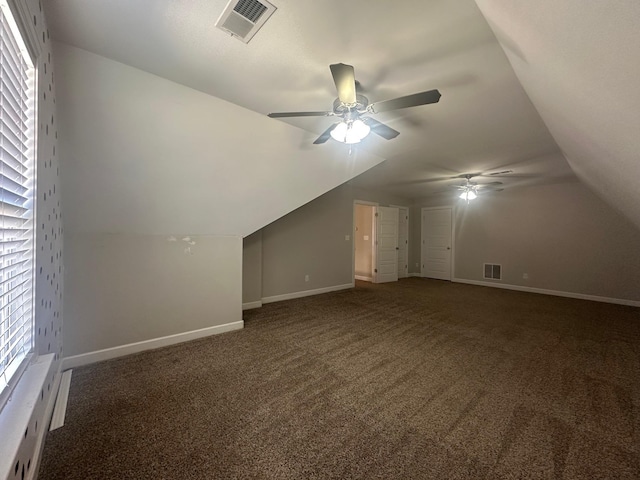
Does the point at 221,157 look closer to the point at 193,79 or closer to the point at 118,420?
the point at 193,79

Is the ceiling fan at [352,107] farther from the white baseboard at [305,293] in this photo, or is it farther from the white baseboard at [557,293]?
the white baseboard at [557,293]

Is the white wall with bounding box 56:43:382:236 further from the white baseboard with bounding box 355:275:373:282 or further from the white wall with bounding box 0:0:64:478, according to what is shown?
the white baseboard with bounding box 355:275:373:282

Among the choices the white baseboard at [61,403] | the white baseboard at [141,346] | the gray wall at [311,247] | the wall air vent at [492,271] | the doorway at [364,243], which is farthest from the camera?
the doorway at [364,243]

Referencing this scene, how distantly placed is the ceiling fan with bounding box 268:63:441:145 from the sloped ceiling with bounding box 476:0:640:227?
0.43 metres

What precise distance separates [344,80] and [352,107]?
28 centimetres

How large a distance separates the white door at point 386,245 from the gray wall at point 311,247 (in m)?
0.81

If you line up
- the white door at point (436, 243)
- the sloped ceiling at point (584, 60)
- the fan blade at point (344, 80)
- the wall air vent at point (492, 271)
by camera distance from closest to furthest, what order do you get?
1. the sloped ceiling at point (584, 60)
2. the fan blade at point (344, 80)
3. the wall air vent at point (492, 271)
4. the white door at point (436, 243)

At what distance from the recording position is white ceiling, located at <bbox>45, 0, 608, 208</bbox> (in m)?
1.36

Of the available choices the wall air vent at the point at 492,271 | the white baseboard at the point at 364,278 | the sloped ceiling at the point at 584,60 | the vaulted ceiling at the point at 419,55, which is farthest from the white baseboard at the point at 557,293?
the sloped ceiling at the point at 584,60

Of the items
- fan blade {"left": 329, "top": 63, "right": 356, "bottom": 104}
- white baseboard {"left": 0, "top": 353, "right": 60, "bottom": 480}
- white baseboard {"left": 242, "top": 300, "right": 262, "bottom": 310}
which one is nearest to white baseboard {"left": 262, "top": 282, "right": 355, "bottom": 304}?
white baseboard {"left": 242, "top": 300, "right": 262, "bottom": 310}

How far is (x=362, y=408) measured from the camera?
183 cm

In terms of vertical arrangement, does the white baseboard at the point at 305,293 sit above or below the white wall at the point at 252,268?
below

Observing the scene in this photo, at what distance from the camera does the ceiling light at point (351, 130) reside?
1.93m

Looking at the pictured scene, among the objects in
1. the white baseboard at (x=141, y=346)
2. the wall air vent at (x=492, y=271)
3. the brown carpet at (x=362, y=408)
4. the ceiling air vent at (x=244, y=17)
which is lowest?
the brown carpet at (x=362, y=408)
